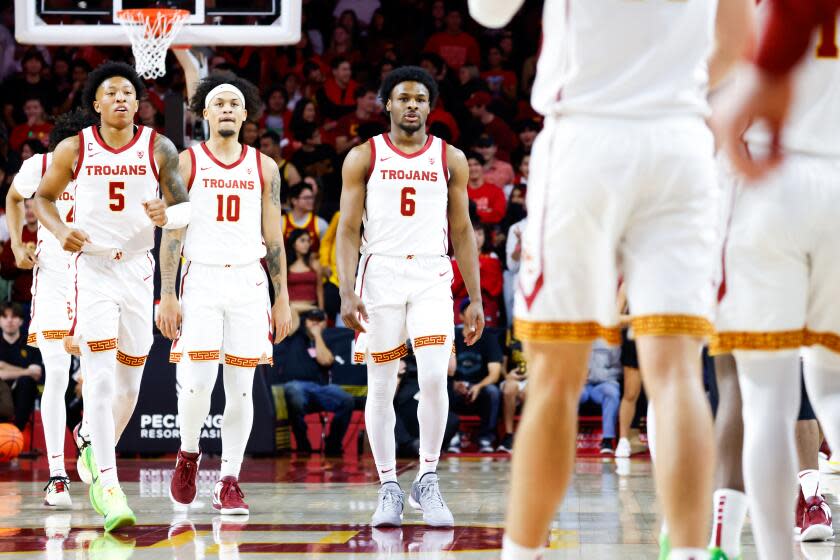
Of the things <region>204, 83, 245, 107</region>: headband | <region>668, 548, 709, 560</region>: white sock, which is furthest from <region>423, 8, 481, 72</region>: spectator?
<region>668, 548, 709, 560</region>: white sock

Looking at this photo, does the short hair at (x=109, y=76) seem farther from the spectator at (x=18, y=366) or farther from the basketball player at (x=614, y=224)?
the spectator at (x=18, y=366)

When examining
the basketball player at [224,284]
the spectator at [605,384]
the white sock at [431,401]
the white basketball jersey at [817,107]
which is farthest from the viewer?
the spectator at [605,384]

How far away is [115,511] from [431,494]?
1.65m

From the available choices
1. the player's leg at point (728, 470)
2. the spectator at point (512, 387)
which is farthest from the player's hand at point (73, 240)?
the spectator at point (512, 387)

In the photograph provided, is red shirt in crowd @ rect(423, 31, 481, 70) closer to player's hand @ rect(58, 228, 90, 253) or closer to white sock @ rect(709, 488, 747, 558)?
player's hand @ rect(58, 228, 90, 253)

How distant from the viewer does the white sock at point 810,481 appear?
5.71 m

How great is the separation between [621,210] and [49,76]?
14031mm

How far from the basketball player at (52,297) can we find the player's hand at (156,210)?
150cm

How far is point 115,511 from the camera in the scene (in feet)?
20.8

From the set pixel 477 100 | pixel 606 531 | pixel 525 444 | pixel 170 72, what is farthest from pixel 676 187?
pixel 170 72

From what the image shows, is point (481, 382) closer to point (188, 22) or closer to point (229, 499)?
point (188, 22)

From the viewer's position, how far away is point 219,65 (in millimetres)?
15570

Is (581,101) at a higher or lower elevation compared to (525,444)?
higher

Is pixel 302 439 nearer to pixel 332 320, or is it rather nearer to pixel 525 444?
pixel 332 320
